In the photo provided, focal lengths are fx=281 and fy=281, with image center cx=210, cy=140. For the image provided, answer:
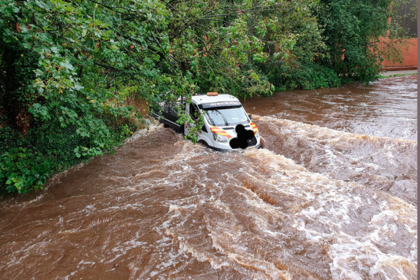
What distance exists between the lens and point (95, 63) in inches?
218

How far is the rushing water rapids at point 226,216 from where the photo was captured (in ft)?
13.1

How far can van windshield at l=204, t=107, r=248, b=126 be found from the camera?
8242 mm

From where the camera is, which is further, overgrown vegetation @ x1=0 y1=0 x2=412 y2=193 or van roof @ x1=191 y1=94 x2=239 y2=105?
van roof @ x1=191 y1=94 x2=239 y2=105

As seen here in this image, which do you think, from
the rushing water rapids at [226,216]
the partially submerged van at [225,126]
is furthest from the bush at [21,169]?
the partially submerged van at [225,126]

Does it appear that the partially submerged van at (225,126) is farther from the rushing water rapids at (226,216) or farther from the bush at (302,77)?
the bush at (302,77)

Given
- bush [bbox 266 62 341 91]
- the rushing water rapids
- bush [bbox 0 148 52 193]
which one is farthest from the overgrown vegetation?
bush [bbox 266 62 341 91]

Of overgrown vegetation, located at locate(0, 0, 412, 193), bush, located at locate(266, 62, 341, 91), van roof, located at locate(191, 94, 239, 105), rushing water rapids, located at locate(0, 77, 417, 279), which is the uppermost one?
overgrown vegetation, located at locate(0, 0, 412, 193)

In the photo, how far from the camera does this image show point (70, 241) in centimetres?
454

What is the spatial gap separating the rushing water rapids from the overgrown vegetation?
3.00ft

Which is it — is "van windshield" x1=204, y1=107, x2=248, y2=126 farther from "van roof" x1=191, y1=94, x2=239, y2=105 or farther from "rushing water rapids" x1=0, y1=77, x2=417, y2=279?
"rushing water rapids" x1=0, y1=77, x2=417, y2=279

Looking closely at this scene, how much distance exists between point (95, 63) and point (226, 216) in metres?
3.90

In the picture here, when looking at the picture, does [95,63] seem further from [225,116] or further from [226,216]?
[225,116]

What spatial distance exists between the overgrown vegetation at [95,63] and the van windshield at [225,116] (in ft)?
4.63

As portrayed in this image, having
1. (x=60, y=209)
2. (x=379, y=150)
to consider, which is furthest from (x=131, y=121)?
(x=379, y=150)
